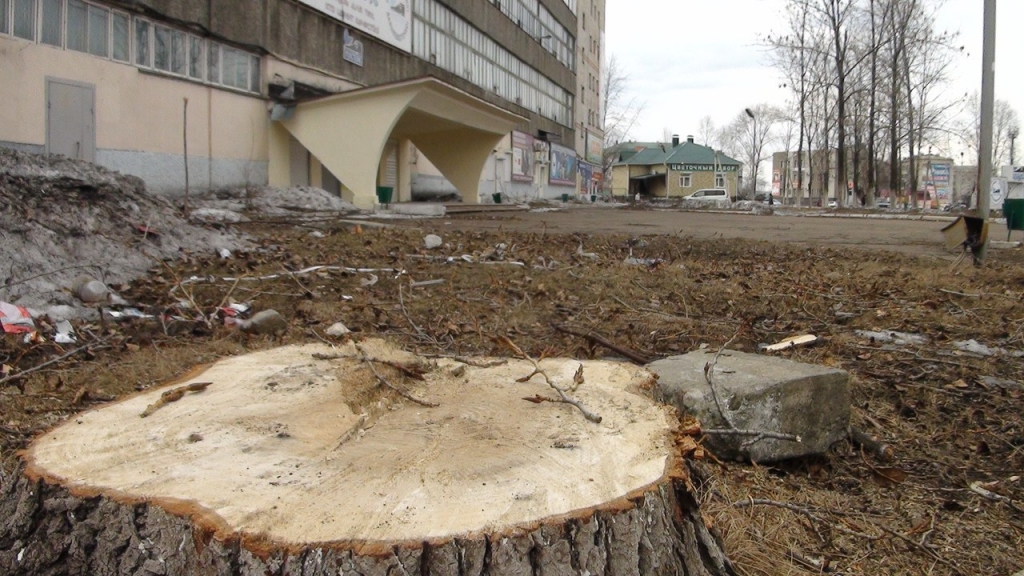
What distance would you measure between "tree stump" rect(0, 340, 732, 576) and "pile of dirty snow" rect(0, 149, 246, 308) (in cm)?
382

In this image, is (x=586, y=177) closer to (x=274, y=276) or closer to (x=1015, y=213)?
(x=1015, y=213)

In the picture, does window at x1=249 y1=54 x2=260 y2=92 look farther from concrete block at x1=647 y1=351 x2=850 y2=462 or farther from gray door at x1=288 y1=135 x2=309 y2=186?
concrete block at x1=647 y1=351 x2=850 y2=462

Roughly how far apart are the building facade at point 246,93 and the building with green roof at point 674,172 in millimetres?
52331

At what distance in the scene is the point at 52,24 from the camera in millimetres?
12820

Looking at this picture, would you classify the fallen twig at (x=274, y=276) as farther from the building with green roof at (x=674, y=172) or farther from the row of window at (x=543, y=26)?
the building with green roof at (x=674, y=172)

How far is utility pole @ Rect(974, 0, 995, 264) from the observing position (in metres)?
8.98

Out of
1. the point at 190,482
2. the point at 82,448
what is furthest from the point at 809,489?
the point at 82,448

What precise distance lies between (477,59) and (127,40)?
19198 millimetres

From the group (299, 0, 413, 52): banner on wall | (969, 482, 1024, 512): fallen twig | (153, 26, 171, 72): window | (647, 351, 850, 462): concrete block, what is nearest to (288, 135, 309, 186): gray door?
(299, 0, 413, 52): banner on wall

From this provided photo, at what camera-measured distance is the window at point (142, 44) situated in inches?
573

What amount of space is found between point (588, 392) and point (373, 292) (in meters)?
4.15

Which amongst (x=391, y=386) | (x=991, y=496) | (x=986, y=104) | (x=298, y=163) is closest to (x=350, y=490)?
(x=391, y=386)

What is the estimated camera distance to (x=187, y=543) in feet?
4.60

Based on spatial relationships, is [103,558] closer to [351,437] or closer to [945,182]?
[351,437]
